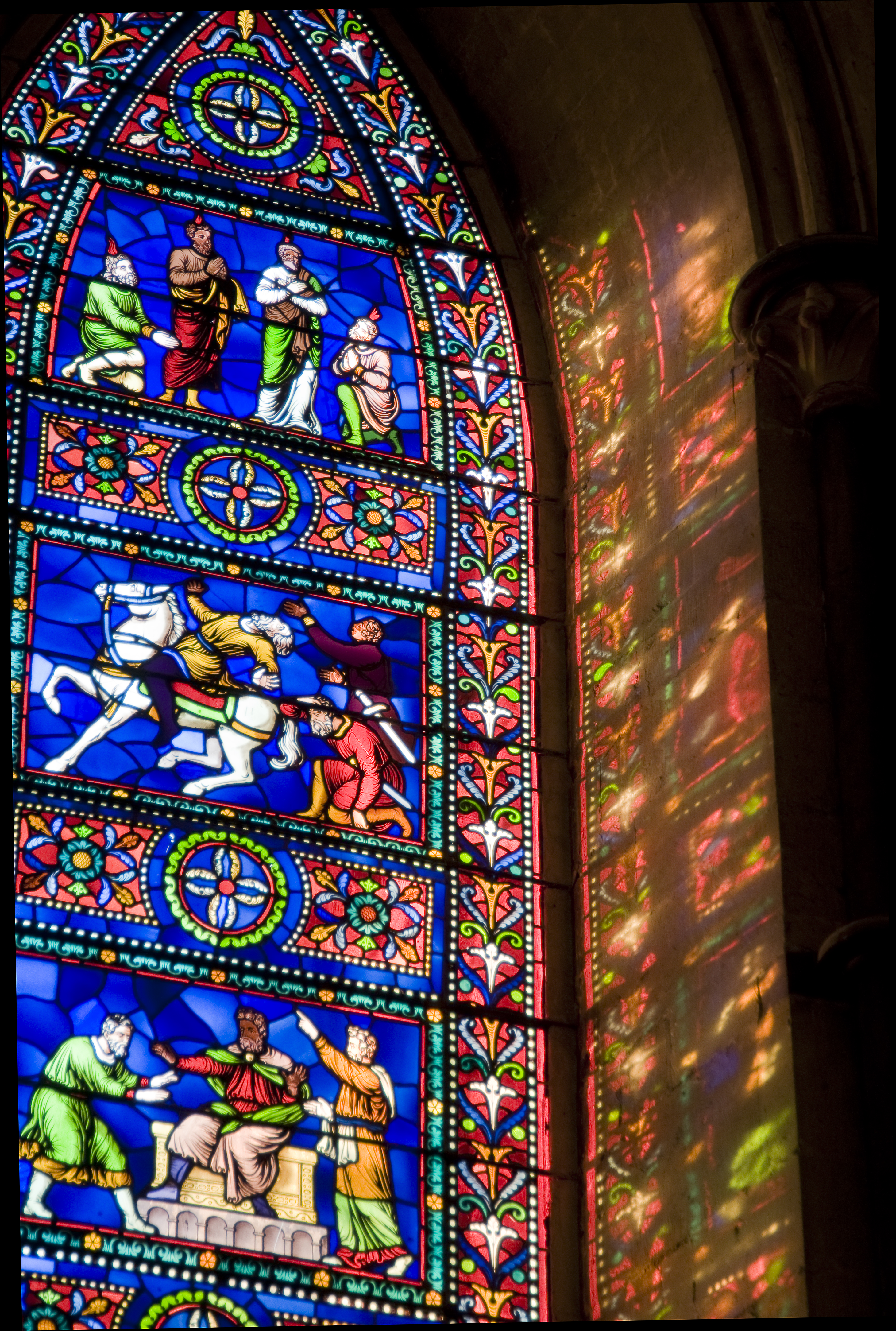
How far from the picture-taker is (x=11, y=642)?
735 centimetres

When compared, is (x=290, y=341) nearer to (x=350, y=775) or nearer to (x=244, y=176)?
(x=244, y=176)

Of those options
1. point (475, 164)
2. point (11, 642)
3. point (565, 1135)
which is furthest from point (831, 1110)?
point (475, 164)

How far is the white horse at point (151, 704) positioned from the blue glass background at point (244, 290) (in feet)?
2.62

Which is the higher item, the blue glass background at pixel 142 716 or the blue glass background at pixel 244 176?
the blue glass background at pixel 244 176

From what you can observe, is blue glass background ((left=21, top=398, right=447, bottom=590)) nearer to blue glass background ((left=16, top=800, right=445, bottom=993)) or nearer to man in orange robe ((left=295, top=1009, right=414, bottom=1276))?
blue glass background ((left=16, top=800, right=445, bottom=993))

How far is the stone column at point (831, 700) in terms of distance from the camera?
612cm

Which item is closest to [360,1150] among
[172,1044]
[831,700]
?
[172,1044]

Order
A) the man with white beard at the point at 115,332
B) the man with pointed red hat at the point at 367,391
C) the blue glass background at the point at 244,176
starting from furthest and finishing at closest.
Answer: the blue glass background at the point at 244,176
the man with pointed red hat at the point at 367,391
the man with white beard at the point at 115,332

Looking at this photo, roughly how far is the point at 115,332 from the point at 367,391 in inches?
33.1

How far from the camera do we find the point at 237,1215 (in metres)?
6.66

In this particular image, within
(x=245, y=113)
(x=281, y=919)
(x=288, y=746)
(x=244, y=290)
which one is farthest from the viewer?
(x=245, y=113)

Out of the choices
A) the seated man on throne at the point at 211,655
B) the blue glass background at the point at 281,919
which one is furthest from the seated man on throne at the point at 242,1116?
the seated man on throne at the point at 211,655

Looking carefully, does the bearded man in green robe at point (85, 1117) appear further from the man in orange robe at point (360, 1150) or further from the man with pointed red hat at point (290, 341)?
the man with pointed red hat at point (290, 341)

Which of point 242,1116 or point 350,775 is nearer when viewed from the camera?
point 242,1116
